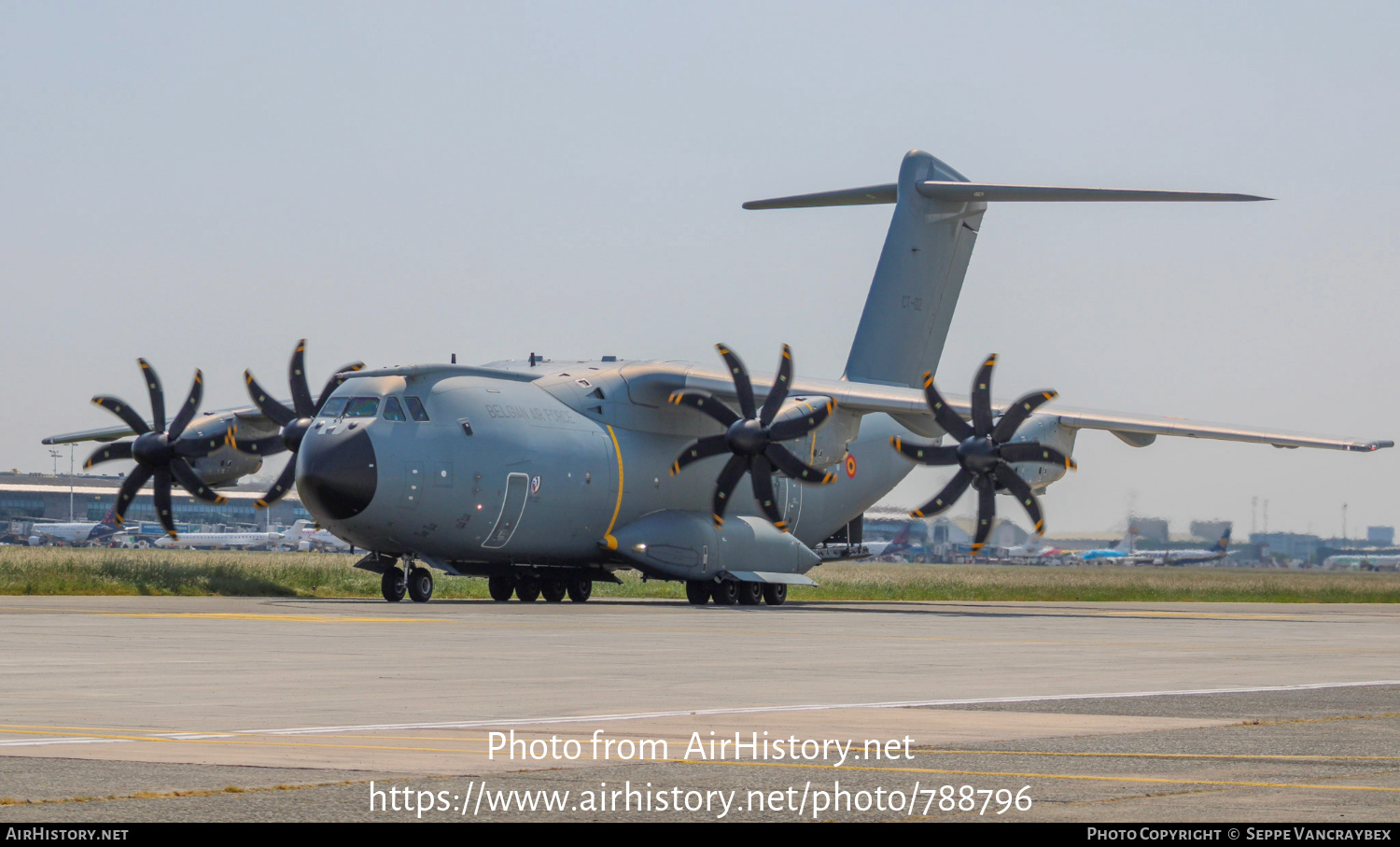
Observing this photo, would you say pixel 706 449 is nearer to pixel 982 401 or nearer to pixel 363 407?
pixel 982 401

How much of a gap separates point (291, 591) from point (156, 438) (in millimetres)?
4473

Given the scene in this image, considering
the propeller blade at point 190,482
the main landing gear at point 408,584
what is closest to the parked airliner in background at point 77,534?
the propeller blade at point 190,482

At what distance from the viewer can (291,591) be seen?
37.5 metres

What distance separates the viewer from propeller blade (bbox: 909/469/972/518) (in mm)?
32719

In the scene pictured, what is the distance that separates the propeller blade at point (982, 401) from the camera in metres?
33.8

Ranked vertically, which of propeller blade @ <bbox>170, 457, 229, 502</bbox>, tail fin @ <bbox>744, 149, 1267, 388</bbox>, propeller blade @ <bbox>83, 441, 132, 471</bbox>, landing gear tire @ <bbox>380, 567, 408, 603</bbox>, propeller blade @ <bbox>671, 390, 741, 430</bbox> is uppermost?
tail fin @ <bbox>744, 149, 1267, 388</bbox>

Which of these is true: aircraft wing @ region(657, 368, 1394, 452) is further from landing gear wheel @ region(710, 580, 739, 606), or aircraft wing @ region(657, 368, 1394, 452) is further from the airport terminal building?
the airport terminal building

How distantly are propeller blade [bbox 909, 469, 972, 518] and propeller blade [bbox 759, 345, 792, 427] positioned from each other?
137 inches

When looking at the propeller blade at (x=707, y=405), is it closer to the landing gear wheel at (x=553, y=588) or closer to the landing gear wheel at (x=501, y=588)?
the landing gear wheel at (x=553, y=588)

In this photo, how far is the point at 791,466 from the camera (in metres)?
33.1

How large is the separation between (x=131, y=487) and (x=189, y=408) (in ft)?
8.21

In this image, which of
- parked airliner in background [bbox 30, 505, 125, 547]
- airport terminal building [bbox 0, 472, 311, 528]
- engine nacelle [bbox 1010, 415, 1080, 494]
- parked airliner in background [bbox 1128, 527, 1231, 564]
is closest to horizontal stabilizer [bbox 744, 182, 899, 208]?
engine nacelle [bbox 1010, 415, 1080, 494]

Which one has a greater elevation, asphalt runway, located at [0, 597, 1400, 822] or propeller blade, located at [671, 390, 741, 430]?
propeller blade, located at [671, 390, 741, 430]

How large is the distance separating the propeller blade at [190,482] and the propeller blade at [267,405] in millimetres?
2100
